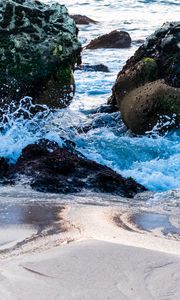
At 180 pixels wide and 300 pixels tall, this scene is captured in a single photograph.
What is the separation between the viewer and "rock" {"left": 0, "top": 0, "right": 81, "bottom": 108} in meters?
7.35

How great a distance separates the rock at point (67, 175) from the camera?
17.5 feet

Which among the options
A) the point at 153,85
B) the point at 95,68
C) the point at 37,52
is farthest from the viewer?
the point at 95,68

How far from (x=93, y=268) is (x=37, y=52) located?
5086mm

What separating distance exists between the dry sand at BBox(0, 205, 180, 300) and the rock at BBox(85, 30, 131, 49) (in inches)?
520

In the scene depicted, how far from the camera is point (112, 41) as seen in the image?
16594 millimetres

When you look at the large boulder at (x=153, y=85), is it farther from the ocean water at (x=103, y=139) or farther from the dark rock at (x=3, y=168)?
the dark rock at (x=3, y=168)

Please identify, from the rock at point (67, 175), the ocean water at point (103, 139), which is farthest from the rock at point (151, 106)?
the rock at point (67, 175)

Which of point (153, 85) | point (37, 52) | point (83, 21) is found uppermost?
point (83, 21)

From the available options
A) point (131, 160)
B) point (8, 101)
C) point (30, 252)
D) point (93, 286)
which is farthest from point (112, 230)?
point (8, 101)

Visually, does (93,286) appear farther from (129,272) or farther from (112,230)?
(112,230)

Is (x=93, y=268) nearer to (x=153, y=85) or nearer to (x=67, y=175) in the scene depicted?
(x=67, y=175)

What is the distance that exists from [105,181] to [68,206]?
1118 millimetres

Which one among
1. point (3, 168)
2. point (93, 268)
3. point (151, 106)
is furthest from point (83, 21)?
point (93, 268)

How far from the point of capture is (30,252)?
311 cm
